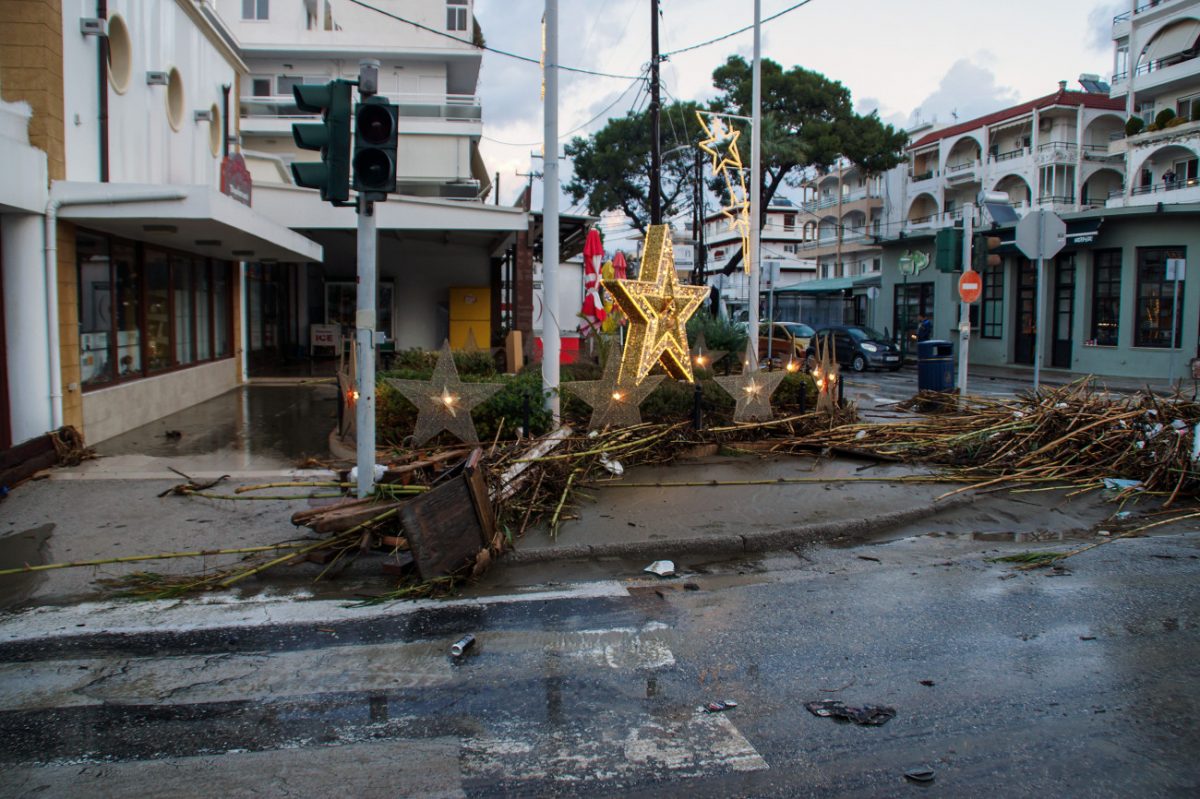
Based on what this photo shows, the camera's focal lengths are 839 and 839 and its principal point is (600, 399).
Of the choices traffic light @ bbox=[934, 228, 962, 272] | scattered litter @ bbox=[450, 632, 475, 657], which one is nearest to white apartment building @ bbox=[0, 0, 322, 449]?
scattered litter @ bbox=[450, 632, 475, 657]

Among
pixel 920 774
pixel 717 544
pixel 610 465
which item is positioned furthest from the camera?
pixel 610 465

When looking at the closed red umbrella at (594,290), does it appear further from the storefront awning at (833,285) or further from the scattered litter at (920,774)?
the storefront awning at (833,285)

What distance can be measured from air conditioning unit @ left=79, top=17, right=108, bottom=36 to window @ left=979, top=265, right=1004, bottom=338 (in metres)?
28.7

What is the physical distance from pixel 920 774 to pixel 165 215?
10.1 metres

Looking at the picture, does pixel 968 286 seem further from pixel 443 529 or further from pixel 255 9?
pixel 255 9

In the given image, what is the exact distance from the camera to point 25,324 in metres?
8.93

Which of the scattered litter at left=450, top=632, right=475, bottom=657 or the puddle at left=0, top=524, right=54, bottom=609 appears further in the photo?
the puddle at left=0, top=524, right=54, bottom=609

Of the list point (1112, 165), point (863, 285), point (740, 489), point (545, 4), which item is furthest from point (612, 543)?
point (1112, 165)

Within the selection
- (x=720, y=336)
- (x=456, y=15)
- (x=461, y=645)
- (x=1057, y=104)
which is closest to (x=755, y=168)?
(x=720, y=336)

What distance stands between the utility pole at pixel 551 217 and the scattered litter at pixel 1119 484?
6.08 meters

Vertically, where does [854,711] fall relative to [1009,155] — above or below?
below

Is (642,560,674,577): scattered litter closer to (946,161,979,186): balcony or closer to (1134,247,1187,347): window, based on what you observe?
(1134,247,1187,347): window

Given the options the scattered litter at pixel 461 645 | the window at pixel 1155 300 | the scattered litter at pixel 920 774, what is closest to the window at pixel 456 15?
the window at pixel 1155 300

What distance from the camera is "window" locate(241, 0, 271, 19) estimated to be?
105 feet
